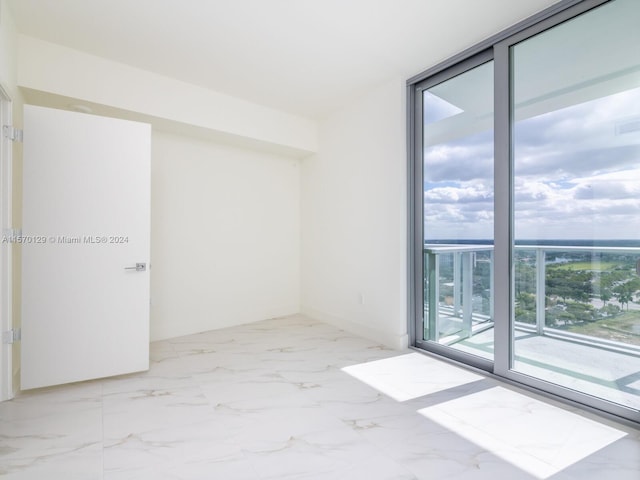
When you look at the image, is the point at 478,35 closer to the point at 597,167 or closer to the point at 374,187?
the point at 597,167

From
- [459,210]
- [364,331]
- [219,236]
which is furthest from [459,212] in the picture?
[219,236]

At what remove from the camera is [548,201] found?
240cm

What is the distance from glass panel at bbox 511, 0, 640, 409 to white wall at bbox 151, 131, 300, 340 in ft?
9.65

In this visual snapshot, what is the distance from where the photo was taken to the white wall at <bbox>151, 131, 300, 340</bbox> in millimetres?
3717

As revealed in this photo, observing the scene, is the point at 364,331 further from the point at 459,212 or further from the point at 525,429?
the point at 525,429

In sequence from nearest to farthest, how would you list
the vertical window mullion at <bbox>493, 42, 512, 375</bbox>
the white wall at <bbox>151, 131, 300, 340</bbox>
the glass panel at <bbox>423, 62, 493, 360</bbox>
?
1. the vertical window mullion at <bbox>493, 42, 512, 375</bbox>
2. the glass panel at <bbox>423, 62, 493, 360</bbox>
3. the white wall at <bbox>151, 131, 300, 340</bbox>

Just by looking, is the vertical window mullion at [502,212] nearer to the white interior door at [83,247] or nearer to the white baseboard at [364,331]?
the white baseboard at [364,331]

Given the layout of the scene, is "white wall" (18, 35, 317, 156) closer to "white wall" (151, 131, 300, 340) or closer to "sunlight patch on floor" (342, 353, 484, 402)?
"white wall" (151, 131, 300, 340)

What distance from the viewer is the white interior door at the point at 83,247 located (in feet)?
7.89

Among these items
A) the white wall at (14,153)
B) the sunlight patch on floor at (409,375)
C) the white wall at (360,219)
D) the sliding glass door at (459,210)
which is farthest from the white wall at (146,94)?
the sunlight patch on floor at (409,375)

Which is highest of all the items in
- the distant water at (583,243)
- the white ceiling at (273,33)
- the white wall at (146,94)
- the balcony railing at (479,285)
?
the white ceiling at (273,33)

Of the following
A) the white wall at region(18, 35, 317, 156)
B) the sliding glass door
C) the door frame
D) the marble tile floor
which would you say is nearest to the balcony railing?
the sliding glass door

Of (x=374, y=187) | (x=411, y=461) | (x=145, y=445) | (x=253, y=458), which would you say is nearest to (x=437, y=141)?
(x=374, y=187)

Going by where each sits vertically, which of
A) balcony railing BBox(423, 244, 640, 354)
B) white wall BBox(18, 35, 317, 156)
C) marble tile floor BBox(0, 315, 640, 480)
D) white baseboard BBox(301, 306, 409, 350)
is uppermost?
white wall BBox(18, 35, 317, 156)
